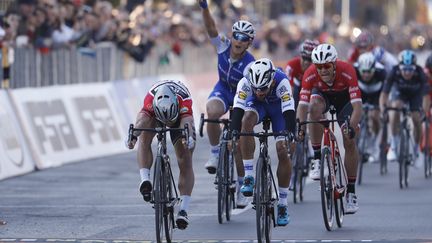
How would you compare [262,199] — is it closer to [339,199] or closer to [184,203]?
[184,203]

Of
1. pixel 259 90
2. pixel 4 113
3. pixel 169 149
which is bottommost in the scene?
pixel 169 149

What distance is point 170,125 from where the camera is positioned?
12.5 m

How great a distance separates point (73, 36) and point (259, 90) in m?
10.5

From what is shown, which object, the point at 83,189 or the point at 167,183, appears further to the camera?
the point at 83,189

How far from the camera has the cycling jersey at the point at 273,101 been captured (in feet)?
41.6

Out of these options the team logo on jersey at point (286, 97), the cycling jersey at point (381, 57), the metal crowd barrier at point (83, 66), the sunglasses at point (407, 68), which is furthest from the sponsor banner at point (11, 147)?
the team logo on jersey at point (286, 97)

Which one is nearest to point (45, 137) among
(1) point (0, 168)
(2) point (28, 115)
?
(2) point (28, 115)

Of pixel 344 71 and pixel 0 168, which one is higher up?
pixel 344 71

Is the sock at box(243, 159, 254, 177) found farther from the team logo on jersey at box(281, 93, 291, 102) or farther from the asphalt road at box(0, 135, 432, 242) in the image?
the team logo on jersey at box(281, 93, 291, 102)

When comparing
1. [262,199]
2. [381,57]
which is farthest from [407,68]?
[262,199]

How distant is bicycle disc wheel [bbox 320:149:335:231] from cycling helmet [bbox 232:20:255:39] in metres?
1.76

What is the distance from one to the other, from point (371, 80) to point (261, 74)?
7001mm

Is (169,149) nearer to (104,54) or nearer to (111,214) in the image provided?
(104,54)

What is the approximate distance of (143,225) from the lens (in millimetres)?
13867
